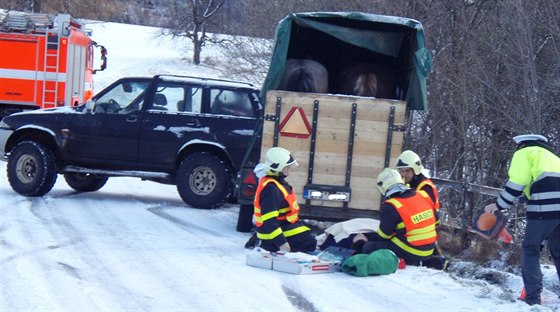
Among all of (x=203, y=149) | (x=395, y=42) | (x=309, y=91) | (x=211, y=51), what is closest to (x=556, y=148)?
(x=395, y=42)

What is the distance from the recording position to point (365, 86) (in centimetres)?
1183

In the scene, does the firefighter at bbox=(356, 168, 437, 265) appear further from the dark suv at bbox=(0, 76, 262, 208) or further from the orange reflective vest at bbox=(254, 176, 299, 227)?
the dark suv at bbox=(0, 76, 262, 208)

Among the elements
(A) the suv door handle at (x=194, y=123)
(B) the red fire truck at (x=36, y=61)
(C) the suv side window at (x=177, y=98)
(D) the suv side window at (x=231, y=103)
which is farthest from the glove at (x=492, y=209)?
(B) the red fire truck at (x=36, y=61)

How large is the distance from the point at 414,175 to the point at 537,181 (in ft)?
7.43

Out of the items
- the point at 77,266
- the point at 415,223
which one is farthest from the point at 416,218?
the point at 77,266

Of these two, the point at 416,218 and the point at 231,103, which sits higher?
the point at 231,103

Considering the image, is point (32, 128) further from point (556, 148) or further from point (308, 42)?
point (556, 148)

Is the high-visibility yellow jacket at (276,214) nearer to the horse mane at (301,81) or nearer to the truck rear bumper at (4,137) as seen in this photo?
the horse mane at (301,81)

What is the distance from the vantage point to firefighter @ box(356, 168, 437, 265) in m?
8.92

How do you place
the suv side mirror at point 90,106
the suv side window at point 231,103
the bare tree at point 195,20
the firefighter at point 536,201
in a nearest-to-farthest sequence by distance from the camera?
the firefighter at point 536,201 → the suv side window at point 231,103 → the suv side mirror at point 90,106 → the bare tree at point 195,20

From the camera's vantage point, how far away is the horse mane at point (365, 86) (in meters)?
11.8

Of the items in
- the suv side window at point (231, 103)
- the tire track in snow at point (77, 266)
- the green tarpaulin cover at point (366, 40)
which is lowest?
the tire track in snow at point (77, 266)

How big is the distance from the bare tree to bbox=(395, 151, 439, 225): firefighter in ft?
128

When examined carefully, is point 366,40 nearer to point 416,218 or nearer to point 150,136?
point 416,218
